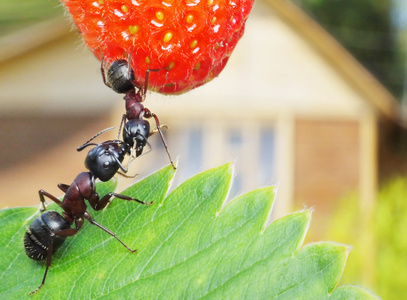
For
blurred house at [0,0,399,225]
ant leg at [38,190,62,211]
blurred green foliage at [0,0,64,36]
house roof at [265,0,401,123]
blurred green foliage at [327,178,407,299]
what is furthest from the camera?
blurred green foliage at [0,0,64,36]

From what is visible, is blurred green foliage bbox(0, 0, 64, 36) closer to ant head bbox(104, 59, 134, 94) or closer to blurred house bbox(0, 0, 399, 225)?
blurred house bbox(0, 0, 399, 225)

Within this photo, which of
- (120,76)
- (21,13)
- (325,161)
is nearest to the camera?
(120,76)

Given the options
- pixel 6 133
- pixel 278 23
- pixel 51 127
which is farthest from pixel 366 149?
pixel 6 133

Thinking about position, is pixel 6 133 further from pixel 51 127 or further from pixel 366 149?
pixel 366 149

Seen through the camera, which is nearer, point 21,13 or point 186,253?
point 186,253

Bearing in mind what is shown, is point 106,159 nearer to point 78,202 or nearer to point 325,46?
point 78,202

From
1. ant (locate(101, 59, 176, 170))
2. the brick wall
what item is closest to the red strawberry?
ant (locate(101, 59, 176, 170))

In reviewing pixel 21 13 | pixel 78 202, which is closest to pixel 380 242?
pixel 78 202
